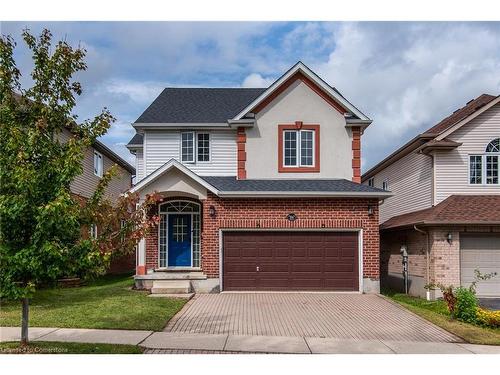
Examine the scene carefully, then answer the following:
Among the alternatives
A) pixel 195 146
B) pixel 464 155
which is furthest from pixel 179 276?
pixel 464 155

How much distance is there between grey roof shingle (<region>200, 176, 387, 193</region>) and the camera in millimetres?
18828

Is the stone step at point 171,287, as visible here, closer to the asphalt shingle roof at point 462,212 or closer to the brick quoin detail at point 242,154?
the brick quoin detail at point 242,154

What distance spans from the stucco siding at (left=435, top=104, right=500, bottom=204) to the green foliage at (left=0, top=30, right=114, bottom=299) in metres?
14.5

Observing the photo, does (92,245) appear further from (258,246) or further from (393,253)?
(393,253)

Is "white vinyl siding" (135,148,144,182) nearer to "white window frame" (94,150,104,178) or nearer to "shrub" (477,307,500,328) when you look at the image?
"white window frame" (94,150,104,178)

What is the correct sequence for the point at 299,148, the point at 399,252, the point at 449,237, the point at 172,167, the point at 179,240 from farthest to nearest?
the point at 399,252 → the point at 299,148 → the point at 179,240 → the point at 172,167 → the point at 449,237

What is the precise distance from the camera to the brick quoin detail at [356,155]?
20859mm

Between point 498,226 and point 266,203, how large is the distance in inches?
336

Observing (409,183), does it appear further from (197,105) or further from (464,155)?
(197,105)

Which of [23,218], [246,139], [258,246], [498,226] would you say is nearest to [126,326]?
[23,218]

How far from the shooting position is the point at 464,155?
20.0 m

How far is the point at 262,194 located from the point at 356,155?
4.73 meters

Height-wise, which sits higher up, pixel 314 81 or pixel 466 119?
pixel 314 81

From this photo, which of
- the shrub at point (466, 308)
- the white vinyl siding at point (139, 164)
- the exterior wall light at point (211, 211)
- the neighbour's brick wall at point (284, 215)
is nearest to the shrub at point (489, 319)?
the shrub at point (466, 308)
